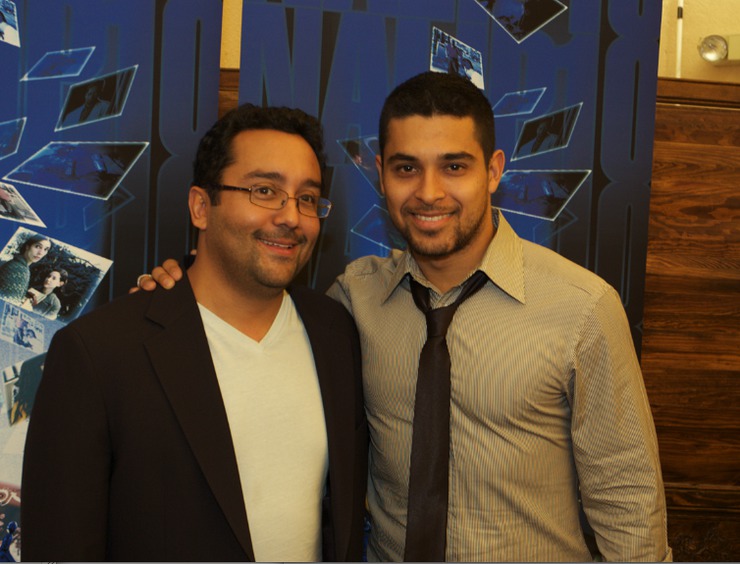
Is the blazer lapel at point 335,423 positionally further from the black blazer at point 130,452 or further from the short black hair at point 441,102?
the short black hair at point 441,102

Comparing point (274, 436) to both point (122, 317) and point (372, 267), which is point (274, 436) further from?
point (372, 267)

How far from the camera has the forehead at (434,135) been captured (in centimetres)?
167

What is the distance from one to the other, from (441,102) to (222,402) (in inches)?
34.3

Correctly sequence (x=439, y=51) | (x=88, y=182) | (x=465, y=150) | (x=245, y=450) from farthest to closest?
(x=439, y=51) < (x=88, y=182) < (x=465, y=150) < (x=245, y=450)

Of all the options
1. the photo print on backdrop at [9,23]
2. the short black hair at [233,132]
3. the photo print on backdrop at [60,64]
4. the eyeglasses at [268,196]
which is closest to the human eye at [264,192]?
the eyeglasses at [268,196]

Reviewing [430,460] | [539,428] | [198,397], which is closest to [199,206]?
[198,397]

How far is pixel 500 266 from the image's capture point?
171cm

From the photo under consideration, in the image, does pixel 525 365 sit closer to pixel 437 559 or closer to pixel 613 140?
pixel 437 559

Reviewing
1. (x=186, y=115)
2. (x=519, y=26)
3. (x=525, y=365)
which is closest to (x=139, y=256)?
(x=186, y=115)

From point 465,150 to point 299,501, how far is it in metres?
0.91

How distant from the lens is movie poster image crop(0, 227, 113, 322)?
210 cm

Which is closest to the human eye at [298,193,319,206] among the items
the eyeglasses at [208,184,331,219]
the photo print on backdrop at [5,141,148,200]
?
the eyeglasses at [208,184,331,219]

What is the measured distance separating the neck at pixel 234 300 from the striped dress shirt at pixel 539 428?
0.38 meters

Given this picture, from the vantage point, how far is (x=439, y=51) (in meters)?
2.31
